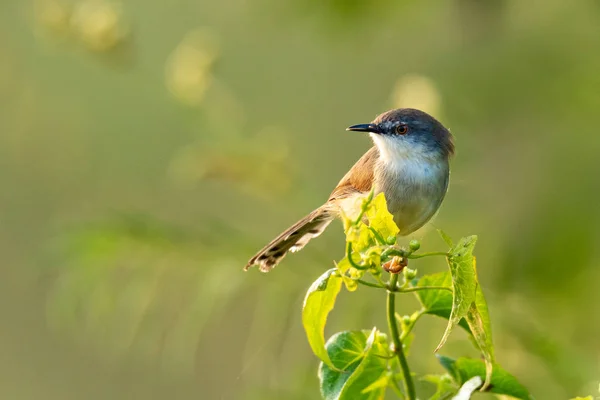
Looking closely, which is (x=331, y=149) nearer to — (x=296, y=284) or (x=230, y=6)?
(x=230, y=6)

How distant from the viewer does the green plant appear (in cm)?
122

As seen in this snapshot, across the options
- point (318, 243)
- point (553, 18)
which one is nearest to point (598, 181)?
point (553, 18)

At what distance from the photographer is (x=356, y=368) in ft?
4.28

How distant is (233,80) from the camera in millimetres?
6082

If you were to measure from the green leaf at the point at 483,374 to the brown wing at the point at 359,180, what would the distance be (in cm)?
127

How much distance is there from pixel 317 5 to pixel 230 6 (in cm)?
217

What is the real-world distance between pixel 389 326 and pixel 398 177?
1.51 meters

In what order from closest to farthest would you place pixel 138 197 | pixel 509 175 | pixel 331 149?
1. pixel 509 175
2. pixel 331 149
3. pixel 138 197

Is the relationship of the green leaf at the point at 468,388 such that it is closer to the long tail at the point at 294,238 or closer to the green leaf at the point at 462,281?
the green leaf at the point at 462,281

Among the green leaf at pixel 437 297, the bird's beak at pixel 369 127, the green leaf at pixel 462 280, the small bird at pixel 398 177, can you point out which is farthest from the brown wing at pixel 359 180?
the green leaf at pixel 462 280

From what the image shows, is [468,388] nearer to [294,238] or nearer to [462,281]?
[462,281]

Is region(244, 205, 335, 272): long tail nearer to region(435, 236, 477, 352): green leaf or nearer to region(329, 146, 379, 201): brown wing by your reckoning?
region(329, 146, 379, 201): brown wing

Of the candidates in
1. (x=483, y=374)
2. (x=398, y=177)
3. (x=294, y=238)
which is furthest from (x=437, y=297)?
(x=398, y=177)

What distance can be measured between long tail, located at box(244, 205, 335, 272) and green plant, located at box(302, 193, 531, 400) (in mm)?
853
